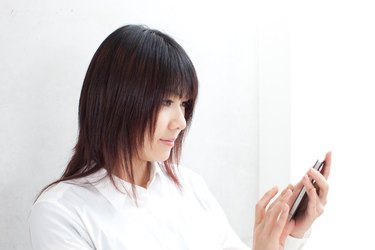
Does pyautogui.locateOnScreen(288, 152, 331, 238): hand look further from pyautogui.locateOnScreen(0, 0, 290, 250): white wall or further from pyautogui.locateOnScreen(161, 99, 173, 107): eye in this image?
pyautogui.locateOnScreen(0, 0, 290, 250): white wall

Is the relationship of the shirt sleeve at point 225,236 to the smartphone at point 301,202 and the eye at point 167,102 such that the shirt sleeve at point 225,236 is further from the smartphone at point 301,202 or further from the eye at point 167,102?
the eye at point 167,102

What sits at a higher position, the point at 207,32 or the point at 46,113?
the point at 207,32

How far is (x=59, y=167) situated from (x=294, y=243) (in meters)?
0.57

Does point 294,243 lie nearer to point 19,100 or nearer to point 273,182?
point 273,182

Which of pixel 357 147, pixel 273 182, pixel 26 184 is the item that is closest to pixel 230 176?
pixel 273 182

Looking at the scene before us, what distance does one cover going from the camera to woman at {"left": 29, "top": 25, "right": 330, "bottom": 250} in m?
1.00

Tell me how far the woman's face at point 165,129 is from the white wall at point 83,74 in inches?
9.0

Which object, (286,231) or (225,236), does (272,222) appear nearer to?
(286,231)

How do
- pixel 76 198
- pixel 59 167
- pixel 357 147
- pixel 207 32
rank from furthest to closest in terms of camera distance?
1. pixel 357 147
2. pixel 207 32
3. pixel 59 167
4. pixel 76 198

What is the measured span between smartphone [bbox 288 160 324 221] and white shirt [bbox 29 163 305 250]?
7 centimetres

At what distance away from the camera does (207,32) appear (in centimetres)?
152

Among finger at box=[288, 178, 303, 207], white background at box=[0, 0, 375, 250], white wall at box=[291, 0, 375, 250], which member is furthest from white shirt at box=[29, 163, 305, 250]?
white wall at box=[291, 0, 375, 250]

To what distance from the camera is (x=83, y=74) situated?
119cm

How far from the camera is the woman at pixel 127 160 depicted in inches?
39.3
